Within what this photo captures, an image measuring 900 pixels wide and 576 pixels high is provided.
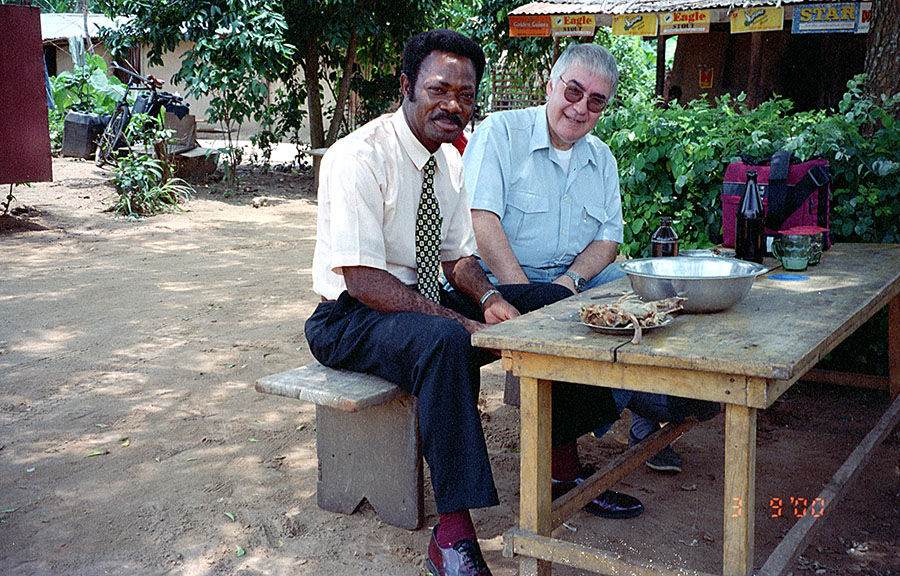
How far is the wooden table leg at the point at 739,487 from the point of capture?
74.9 inches

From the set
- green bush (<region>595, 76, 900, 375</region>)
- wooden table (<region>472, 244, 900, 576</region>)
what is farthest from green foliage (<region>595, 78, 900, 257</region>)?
wooden table (<region>472, 244, 900, 576</region>)

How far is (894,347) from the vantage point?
12.0ft

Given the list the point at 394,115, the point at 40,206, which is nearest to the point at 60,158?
the point at 40,206

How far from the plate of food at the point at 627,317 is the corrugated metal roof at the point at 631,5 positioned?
793cm

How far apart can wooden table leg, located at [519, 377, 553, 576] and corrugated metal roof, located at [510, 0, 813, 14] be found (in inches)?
317

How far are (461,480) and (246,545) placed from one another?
795 millimetres

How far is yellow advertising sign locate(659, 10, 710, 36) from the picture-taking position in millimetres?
9328

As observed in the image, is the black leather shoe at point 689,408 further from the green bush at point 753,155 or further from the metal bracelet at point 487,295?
the green bush at point 753,155

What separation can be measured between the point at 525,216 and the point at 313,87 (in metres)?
8.81

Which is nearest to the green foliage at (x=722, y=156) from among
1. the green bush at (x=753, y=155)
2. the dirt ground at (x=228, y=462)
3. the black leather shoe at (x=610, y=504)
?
the green bush at (x=753, y=155)

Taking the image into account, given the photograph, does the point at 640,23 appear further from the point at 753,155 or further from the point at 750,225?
the point at 750,225

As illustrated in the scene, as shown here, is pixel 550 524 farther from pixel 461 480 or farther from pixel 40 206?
pixel 40 206

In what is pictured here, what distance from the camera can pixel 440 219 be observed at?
2955 mm

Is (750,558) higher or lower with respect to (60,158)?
lower
